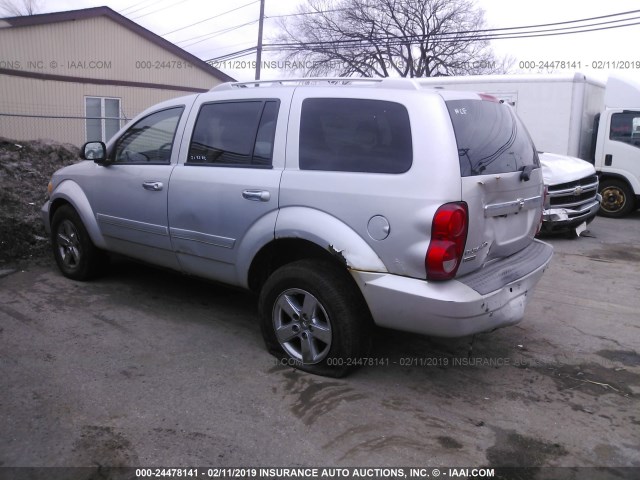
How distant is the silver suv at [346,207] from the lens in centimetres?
335

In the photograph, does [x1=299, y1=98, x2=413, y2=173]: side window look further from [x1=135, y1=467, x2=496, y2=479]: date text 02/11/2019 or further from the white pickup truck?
the white pickup truck

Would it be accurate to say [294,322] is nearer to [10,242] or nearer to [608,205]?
[10,242]

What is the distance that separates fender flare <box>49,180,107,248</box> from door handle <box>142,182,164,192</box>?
3.00 ft

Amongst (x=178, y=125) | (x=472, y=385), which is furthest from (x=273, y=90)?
(x=472, y=385)

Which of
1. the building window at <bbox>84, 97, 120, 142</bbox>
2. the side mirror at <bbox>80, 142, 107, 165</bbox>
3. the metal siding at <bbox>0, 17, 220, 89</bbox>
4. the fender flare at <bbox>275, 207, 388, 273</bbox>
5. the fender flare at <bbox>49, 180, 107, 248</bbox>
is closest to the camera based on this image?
the fender flare at <bbox>275, 207, 388, 273</bbox>

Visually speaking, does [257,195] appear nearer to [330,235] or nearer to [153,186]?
[330,235]

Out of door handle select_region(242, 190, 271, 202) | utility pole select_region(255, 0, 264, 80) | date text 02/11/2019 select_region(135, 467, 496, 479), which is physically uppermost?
utility pole select_region(255, 0, 264, 80)

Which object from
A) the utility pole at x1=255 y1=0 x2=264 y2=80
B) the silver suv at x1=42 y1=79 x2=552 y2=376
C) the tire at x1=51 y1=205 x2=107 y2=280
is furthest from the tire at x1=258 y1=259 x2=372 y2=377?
the utility pole at x1=255 y1=0 x2=264 y2=80

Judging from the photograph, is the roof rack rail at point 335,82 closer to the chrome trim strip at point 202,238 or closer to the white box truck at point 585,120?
the chrome trim strip at point 202,238

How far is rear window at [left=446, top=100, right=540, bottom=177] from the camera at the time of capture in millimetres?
3500

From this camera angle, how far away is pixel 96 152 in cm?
525

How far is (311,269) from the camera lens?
12.3 ft

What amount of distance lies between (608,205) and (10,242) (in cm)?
1107

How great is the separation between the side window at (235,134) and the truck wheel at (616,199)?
33.2ft
